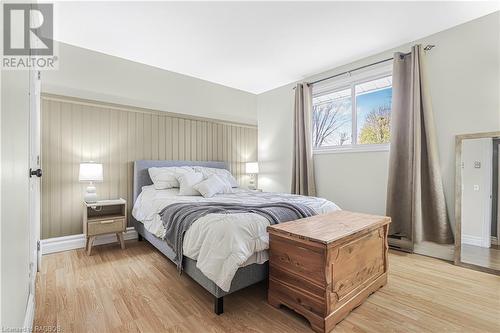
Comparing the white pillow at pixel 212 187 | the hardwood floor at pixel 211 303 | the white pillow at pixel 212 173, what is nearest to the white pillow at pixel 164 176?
the white pillow at pixel 212 173

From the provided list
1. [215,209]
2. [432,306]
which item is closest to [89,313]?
[215,209]

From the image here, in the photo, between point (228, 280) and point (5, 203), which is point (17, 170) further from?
point (228, 280)

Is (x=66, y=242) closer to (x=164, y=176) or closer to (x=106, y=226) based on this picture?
(x=106, y=226)

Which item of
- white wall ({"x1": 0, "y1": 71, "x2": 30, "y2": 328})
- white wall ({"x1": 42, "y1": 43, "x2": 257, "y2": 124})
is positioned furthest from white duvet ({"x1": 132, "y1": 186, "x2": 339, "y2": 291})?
white wall ({"x1": 42, "y1": 43, "x2": 257, "y2": 124})

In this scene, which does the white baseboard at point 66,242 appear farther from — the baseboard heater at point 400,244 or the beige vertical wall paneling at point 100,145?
the baseboard heater at point 400,244

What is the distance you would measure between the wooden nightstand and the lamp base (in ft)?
0.21

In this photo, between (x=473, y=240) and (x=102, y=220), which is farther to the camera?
(x=102, y=220)

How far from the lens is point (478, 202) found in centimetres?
254

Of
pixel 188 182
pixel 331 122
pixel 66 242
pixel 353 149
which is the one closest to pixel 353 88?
pixel 331 122

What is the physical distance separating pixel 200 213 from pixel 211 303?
2.27ft

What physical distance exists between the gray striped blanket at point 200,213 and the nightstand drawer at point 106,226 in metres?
1.00

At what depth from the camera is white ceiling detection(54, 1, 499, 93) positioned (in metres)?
2.41

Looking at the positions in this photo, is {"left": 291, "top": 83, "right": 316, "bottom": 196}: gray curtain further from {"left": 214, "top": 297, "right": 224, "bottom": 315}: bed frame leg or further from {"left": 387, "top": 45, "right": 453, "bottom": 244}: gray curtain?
{"left": 214, "top": 297, "right": 224, "bottom": 315}: bed frame leg

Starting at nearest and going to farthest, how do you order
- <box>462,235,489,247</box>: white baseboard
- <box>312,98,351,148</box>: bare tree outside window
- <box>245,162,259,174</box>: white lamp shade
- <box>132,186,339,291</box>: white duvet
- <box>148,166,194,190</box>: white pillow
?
1. <box>132,186,339,291</box>: white duvet
2. <box>462,235,489,247</box>: white baseboard
3. <box>148,166,194,190</box>: white pillow
4. <box>312,98,351,148</box>: bare tree outside window
5. <box>245,162,259,174</box>: white lamp shade
